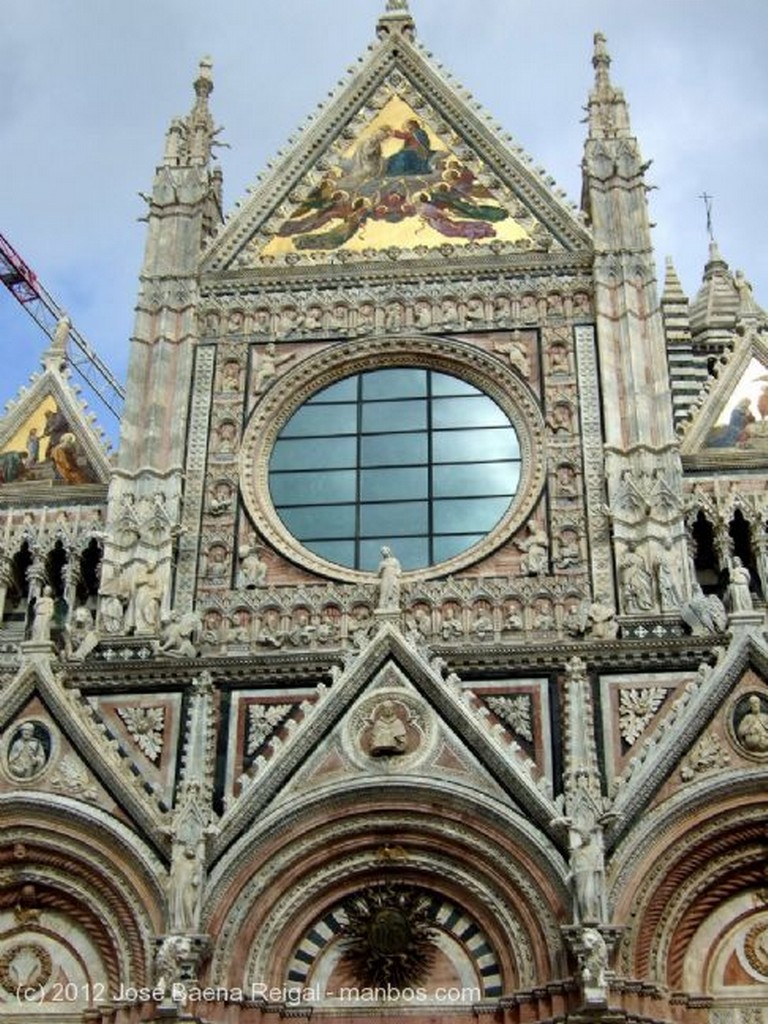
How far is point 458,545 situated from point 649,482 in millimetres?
2489

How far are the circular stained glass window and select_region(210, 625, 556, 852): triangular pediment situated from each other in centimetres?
254

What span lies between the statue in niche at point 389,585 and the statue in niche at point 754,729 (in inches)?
158

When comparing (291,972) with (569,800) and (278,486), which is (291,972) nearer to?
(569,800)

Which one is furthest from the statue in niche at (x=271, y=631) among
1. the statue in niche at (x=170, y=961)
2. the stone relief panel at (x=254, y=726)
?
the statue in niche at (x=170, y=961)

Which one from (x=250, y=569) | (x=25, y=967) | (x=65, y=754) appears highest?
(x=250, y=569)

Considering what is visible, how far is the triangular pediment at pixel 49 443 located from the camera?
20.4 meters

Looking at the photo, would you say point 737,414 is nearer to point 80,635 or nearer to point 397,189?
point 397,189

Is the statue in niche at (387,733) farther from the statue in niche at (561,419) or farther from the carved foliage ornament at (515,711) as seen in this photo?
the statue in niche at (561,419)

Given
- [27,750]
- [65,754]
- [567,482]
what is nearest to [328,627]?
[65,754]

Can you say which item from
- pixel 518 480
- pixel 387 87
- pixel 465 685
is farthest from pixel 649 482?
pixel 387 87

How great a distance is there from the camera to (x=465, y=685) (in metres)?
17.0

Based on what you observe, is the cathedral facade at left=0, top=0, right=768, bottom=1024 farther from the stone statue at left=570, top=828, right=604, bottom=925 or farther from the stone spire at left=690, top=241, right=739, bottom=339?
the stone spire at left=690, top=241, right=739, bottom=339

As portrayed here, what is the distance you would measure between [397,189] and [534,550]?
6.70 m

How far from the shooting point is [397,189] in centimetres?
2252
